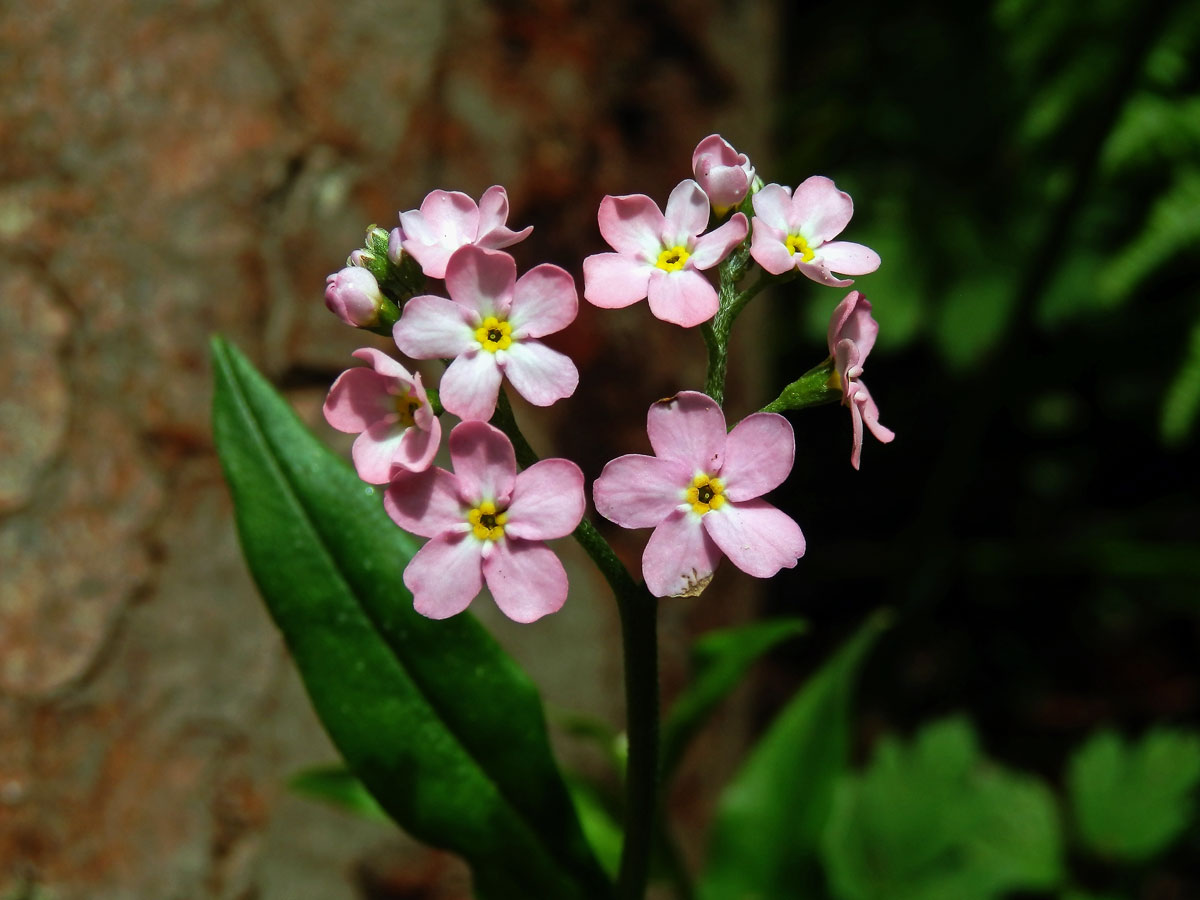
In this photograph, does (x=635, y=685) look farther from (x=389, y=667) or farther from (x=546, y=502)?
(x=389, y=667)

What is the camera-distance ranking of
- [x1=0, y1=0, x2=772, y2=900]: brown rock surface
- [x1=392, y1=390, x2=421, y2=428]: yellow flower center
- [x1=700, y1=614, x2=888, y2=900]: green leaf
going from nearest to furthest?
[x1=392, y1=390, x2=421, y2=428]: yellow flower center, [x1=0, y1=0, x2=772, y2=900]: brown rock surface, [x1=700, y1=614, x2=888, y2=900]: green leaf

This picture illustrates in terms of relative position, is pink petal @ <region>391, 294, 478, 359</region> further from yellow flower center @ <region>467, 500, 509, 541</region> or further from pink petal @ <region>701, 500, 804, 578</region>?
pink petal @ <region>701, 500, 804, 578</region>

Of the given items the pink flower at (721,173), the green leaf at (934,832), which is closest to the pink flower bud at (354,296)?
the pink flower at (721,173)

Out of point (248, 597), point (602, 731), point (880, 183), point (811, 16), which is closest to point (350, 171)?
point (248, 597)

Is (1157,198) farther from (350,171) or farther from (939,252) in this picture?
(350,171)

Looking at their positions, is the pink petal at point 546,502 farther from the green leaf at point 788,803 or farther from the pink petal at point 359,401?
the green leaf at point 788,803

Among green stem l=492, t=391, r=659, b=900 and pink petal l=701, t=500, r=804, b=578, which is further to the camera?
green stem l=492, t=391, r=659, b=900

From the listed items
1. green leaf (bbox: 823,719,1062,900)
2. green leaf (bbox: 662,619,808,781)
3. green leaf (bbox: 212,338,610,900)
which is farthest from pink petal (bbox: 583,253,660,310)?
green leaf (bbox: 823,719,1062,900)

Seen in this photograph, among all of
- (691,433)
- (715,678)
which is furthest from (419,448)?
(715,678)
